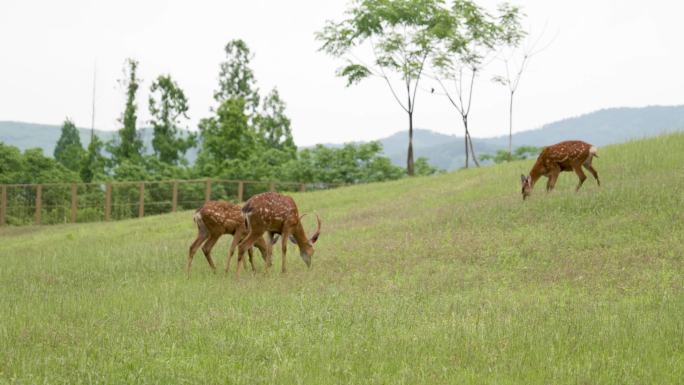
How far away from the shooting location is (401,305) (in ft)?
36.3

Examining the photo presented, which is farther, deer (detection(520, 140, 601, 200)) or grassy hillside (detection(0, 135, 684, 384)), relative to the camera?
deer (detection(520, 140, 601, 200))

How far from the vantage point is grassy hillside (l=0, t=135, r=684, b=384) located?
25.9 feet

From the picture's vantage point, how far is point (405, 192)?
33219 millimetres

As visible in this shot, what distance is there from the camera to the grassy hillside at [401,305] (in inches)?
311

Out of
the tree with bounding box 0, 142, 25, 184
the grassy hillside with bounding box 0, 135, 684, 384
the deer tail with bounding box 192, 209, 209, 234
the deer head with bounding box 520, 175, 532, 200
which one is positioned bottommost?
the grassy hillside with bounding box 0, 135, 684, 384

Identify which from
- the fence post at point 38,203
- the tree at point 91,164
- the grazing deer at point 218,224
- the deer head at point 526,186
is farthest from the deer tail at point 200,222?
the tree at point 91,164

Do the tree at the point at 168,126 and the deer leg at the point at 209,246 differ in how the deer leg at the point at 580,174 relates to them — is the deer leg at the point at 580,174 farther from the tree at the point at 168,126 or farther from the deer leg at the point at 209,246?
the tree at the point at 168,126

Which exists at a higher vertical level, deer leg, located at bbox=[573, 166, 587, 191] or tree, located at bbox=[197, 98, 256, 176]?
tree, located at bbox=[197, 98, 256, 176]

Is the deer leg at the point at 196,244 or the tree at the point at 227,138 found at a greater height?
the tree at the point at 227,138

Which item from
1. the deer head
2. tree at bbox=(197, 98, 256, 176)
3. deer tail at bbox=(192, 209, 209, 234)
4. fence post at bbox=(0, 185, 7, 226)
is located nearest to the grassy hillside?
the deer head

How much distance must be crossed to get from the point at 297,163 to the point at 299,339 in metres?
48.1

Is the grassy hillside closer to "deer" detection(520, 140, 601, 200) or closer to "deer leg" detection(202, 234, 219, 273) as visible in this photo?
"deer leg" detection(202, 234, 219, 273)

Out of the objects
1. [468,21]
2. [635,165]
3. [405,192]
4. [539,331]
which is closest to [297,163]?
[468,21]

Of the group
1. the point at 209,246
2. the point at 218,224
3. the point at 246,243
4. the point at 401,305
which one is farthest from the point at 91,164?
the point at 401,305
